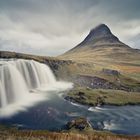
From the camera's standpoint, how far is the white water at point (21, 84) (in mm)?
72500

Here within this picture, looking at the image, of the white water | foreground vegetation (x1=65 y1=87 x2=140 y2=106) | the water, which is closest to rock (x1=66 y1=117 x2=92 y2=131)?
the water

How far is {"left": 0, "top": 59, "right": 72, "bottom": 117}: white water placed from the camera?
72500 millimetres

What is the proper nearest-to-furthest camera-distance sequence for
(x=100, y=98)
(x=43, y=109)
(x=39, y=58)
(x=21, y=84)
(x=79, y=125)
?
(x=79, y=125)
(x=43, y=109)
(x=100, y=98)
(x=21, y=84)
(x=39, y=58)

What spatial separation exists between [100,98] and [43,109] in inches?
951

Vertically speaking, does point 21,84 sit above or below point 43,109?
above

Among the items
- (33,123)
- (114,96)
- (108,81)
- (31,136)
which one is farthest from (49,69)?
(31,136)

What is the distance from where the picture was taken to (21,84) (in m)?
88.2

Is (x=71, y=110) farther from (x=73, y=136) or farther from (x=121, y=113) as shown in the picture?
(x=73, y=136)

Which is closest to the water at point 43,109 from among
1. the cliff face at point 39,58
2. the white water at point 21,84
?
the white water at point 21,84

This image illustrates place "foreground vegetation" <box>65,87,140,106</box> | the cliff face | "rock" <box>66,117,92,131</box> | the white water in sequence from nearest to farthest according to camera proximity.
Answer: "rock" <box>66,117,92,131</box> < the white water < "foreground vegetation" <box>65,87,140,106</box> < the cliff face

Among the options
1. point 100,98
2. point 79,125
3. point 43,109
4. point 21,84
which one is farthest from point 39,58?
point 79,125

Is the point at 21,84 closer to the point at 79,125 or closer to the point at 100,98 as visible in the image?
the point at 100,98

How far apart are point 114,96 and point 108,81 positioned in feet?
97.4

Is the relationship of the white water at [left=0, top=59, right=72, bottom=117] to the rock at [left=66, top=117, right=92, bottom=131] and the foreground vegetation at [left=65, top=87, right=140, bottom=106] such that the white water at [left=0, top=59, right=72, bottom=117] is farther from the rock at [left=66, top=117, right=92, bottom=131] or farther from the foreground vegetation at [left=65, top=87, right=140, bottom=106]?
the rock at [left=66, top=117, right=92, bottom=131]
